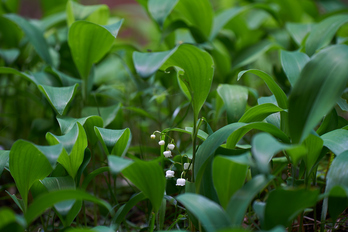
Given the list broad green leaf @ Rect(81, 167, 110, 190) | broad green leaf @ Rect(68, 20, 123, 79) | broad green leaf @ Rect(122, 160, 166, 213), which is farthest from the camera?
broad green leaf @ Rect(68, 20, 123, 79)

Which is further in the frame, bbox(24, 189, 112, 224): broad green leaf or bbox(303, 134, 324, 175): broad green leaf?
bbox(303, 134, 324, 175): broad green leaf

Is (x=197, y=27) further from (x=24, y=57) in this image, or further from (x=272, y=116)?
(x=24, y=57)

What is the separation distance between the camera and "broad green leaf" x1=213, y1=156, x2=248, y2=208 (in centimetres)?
43

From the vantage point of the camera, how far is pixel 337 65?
1.40ft

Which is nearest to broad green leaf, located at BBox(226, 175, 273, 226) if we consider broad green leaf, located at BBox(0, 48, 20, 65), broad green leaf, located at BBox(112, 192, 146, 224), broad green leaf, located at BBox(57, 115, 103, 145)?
broad green leaf, located at BBox(112, 192, 146, 224)

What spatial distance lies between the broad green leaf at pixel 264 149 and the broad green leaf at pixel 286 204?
7 cm

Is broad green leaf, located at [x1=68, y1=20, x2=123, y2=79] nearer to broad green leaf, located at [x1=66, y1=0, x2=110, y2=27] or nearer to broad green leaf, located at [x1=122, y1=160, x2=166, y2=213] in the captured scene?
broad green leaf, located at [x1=66, y1=0, x2=110, y2=27]

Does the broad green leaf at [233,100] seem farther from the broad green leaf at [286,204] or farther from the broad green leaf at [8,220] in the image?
the broad green leaf at [8,220]

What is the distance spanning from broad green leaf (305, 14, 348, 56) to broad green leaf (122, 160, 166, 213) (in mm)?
521

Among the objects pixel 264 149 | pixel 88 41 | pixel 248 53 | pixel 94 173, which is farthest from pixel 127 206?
A: pixel 248 53

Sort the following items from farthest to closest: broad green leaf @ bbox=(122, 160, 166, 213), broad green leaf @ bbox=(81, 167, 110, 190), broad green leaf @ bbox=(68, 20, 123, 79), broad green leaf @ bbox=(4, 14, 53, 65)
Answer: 1. broad green leaf @ bbox=(4, 14, 53, 65)
2. broad green leaf @ bbox=(68, 20, 123, 79)
3. broad green leaf @ bbox=(81, 167, 110, 190)
4. broad green leaf @ bbox=(122, 160, 166, 213)

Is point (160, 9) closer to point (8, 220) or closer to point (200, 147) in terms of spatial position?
point (200, 147)

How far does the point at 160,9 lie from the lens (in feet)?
2.72

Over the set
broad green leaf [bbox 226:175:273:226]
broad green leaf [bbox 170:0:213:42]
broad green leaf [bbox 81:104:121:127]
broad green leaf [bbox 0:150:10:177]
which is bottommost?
broad green leaf [bbox 81:104:121:127]
